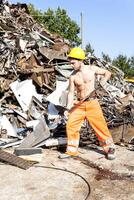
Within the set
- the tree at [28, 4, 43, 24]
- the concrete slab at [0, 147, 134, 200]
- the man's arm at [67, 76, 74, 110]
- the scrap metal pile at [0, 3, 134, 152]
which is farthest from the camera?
the tree at [28, 4, 43, 24]

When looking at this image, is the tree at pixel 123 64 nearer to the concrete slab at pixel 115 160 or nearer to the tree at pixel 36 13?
the tree at pixel 36 13

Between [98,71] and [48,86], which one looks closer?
[98,71]

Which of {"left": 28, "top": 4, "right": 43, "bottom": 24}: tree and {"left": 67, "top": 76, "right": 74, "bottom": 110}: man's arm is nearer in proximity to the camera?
{"left": 67, "top": 76, "right": 74, "bottom": 110}: man's arm

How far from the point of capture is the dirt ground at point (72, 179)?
5.12m

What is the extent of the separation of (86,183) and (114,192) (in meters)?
0.46

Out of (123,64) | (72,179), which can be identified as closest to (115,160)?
(72,179)

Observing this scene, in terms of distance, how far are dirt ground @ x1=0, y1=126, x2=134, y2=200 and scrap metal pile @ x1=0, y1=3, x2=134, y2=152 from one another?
3.01 ft

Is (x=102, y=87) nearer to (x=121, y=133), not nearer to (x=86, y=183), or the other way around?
(x=121, y=133)

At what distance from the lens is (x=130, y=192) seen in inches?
207

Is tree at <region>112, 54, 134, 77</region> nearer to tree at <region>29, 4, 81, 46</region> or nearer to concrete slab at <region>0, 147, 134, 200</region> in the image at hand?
tree at <region>29, 4, 81, 46</region>

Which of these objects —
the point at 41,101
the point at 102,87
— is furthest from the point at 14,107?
the point at 102,87

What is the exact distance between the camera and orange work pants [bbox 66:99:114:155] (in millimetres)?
6777

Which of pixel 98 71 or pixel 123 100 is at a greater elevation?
pixel 98 71

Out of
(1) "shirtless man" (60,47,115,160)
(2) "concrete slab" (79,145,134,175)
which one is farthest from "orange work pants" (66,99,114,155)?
(2) "concrete slab" (79,145,134,175)
